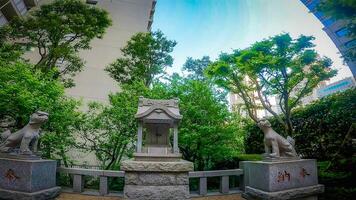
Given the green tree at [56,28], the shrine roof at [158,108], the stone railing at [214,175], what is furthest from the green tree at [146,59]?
the stone railing at [214,175]

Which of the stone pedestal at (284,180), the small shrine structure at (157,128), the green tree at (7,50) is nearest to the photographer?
the stone pedestal at (284,180)

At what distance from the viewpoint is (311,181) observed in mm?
7883

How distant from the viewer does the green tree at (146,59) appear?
1773 centimetres

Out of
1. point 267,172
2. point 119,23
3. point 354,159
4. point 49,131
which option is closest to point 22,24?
point 49,131

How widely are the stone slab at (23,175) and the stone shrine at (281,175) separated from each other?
6.83m

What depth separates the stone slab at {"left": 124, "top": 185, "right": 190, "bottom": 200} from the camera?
7.20 metres

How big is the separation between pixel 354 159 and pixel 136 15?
2418 cm

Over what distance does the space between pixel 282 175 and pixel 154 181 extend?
13.3 feet

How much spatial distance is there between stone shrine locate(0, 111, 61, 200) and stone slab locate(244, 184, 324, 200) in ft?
21.7

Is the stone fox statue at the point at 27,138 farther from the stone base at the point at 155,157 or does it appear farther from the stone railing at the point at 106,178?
the stone base at the point at 155,157

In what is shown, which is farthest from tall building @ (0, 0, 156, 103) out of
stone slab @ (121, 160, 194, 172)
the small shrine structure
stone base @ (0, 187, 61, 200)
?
stone slab @ (121, 160, 194, 172)

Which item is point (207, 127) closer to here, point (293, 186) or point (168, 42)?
point (293, 186)

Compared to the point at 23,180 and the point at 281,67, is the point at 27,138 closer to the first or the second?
the point at 23,180

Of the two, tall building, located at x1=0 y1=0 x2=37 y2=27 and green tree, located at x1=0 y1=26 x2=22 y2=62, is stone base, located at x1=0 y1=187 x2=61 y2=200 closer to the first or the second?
green tree, located at x1=0 y1=26 x2=22 y2=62
